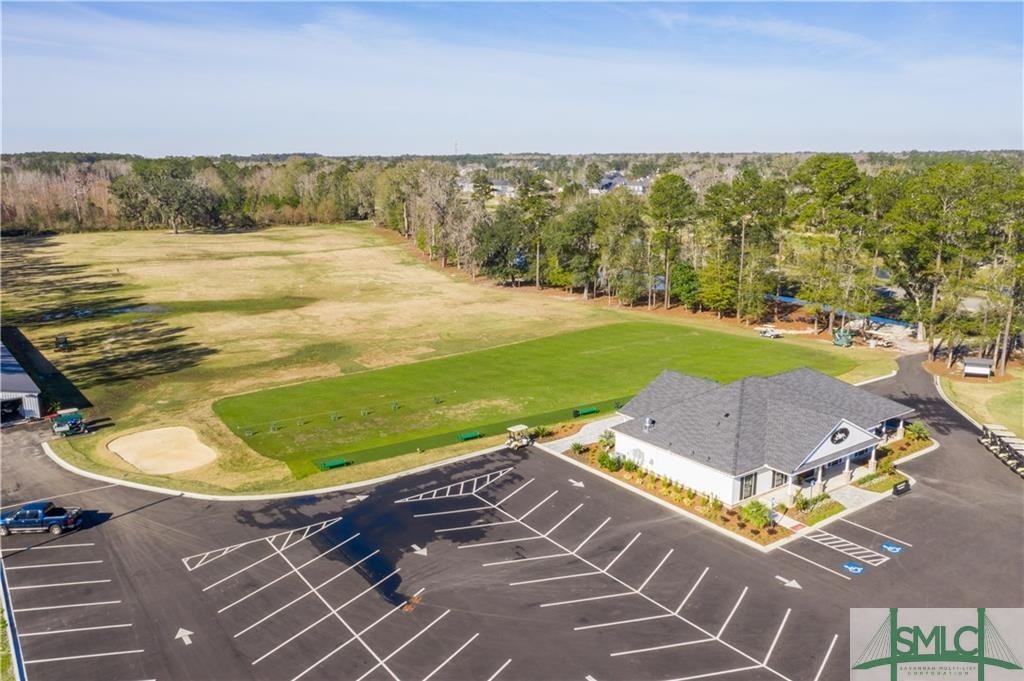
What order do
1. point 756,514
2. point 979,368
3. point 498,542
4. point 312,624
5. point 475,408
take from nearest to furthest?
point 312,624
point 498,542
point 756,514
point 475,408
point 979,368

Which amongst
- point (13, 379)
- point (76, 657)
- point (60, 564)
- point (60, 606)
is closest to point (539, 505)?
point (76, 657)

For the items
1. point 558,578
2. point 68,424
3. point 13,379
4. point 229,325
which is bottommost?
point 558,578

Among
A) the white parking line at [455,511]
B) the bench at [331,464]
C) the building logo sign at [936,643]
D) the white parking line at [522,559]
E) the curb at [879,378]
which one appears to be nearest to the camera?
the building logo sign at [936,643]

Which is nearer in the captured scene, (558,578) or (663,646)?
(663,646)

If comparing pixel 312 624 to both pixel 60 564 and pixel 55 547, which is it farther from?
pixel 55 547

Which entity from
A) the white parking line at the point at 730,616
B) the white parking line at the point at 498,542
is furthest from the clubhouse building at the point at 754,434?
the white parking line at the point at 498,542

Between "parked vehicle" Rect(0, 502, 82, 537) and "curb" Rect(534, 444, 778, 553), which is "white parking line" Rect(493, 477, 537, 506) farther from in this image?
"parked vehicle" Rect(0, 502, 82, 537)

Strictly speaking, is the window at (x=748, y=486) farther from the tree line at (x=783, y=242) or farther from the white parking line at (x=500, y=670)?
the tree line at (x=783, y=242)
